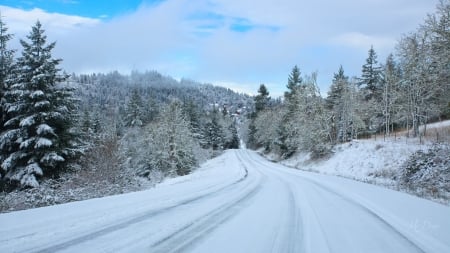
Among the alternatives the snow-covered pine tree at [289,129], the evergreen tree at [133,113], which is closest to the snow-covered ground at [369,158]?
the snow-covered pine tree at [289,129]

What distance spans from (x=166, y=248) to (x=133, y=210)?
8.49 feet

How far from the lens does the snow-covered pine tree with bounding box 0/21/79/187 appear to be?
60.8ft

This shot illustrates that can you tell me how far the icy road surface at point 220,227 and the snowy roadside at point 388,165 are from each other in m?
4.91

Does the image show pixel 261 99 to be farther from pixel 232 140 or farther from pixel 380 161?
pixel 380 161

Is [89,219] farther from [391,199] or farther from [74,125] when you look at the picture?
[74,125]

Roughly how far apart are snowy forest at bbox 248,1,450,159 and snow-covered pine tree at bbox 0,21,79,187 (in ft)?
76.9

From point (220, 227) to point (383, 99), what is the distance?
154ft

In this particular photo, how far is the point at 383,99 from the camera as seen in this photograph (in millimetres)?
46844

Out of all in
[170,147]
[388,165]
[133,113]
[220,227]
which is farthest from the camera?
[133,113]

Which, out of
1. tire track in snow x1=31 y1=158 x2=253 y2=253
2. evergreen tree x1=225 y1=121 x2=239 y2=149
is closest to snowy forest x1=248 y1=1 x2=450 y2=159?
tire track in snow x1=31 y1=158 x2=253 y2=253

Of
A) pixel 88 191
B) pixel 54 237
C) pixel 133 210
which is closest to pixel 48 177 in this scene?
pixel 88 191

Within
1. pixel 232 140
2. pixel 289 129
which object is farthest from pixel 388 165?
pixel 232 140

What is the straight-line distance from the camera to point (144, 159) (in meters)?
48.3

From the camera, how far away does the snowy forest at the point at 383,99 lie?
73.9 feet
